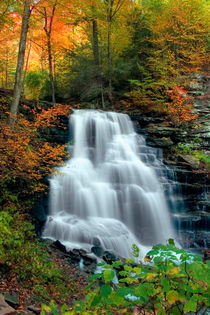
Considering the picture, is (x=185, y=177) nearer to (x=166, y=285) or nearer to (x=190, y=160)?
(x=190, y=160)

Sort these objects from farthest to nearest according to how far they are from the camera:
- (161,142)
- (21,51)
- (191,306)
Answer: (161,142), (21,51), (191,306)

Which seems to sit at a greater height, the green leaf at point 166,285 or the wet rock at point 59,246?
the green leaf at point 166,285

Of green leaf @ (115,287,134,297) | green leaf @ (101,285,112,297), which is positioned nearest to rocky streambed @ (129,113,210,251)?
green leaf @ (115,287,134,297)

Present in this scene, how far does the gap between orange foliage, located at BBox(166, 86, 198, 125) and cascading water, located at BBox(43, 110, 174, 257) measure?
117 inches

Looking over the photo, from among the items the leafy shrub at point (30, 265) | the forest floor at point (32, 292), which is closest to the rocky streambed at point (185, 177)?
the forest floor at point (32, 292)

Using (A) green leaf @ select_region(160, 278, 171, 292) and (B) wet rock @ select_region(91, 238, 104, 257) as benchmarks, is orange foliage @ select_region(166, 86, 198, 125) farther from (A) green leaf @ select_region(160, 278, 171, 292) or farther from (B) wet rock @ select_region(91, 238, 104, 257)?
(A) green leaf @ select_region(160, 278, 171, 292)

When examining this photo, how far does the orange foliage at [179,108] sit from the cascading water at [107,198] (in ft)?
9.77

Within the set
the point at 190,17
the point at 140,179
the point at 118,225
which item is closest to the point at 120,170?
the point at 140,179

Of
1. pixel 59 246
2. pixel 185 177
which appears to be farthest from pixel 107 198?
pixel 185 177

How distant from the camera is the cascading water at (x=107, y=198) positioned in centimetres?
710

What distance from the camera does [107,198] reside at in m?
8.81

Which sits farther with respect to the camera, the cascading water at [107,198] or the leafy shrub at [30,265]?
the cascading water at [107,198]

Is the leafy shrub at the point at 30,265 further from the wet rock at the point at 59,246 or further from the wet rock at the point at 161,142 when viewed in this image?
the wet rock at the point at 161,142

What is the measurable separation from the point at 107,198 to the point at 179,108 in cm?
743
